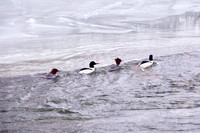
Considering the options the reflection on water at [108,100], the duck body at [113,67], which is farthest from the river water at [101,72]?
the duck body at [113,67]

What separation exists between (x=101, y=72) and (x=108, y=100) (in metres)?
2.13

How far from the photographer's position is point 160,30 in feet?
43.5

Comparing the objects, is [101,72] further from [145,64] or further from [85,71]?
[145,64]

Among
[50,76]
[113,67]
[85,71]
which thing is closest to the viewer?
[50,76]

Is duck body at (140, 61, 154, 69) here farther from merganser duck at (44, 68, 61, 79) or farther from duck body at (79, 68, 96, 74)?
merganser duck at (44, 68, 61, 79)

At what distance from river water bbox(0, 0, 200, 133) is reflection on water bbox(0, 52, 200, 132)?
0.7 inches

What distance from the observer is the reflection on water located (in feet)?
18.1

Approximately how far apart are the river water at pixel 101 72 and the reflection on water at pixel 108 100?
18 mm

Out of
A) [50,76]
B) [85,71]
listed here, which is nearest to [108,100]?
[85,71]

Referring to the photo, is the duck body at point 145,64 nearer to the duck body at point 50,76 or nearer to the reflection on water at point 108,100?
the reflection on water at point 108,100

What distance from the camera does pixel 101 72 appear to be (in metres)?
8.66

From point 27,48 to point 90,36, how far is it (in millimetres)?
2775

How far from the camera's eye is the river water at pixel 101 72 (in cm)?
573

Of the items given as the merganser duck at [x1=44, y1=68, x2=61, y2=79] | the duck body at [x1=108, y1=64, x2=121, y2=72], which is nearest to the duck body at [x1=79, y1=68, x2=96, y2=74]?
the duck body at [x1=108, y1=64, x2=121, y2=72]
